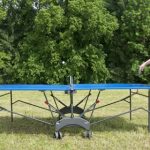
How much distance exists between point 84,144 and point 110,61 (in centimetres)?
1998

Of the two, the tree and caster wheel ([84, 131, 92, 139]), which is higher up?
the tree

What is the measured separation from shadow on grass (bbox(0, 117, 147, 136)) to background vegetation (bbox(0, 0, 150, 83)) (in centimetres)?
1590

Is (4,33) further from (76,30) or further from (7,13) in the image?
(76,30)

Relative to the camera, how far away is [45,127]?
736 cm

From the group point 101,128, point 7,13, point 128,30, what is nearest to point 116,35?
point 128,30

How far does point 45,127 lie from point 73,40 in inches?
682

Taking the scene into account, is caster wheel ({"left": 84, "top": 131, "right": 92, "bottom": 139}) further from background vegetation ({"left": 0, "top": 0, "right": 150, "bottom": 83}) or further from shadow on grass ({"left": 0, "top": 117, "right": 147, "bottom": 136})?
background vegetation ({"left": 0, "top": 0, "right": 150, "bottom": 83})

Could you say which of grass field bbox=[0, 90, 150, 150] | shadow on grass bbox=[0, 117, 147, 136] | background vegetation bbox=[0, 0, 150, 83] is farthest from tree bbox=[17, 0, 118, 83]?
shadow on grass bbox=[0, 117, 147, 136]

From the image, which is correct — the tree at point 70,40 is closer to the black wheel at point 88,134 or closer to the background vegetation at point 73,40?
the background vegetation at point 73,40

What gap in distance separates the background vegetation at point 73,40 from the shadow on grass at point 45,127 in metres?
15.9

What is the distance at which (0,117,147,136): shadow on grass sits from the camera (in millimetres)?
7012

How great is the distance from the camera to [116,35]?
1014 inches

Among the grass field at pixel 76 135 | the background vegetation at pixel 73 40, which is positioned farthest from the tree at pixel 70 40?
the grass field at pixel 76 135

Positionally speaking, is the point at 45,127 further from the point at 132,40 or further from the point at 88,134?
the point at 132,40
